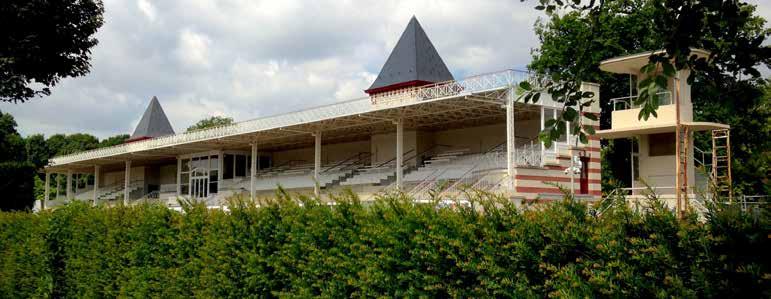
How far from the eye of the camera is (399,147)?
30.2 metres

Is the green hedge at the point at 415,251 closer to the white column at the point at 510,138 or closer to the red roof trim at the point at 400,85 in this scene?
the white column at the point at 510,138

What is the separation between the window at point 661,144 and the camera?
24484 mm

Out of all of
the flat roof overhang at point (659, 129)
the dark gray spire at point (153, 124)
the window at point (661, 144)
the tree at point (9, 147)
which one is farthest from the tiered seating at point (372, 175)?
the dark gray spire at point (153, 124)

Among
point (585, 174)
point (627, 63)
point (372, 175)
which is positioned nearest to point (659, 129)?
point (627, 63)

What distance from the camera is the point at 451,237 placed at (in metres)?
6.25

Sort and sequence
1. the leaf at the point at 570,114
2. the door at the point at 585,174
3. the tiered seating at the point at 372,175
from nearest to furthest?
the leaf at the point at 570,114 < the door at the point at 585,174 < the tiered seating at the point at 372,175

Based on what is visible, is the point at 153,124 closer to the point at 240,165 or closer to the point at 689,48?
the point at 240,165

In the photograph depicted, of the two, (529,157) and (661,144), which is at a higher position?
(661,144)

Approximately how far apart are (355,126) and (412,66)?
823 centimetres

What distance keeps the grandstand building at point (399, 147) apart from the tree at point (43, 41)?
7145mm

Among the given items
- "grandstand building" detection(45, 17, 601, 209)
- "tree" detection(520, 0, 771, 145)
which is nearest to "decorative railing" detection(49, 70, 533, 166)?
"grandstand building" detection(45, 17, 601, 209)

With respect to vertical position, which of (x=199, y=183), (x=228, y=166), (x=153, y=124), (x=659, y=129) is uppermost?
(x=153, y=124)

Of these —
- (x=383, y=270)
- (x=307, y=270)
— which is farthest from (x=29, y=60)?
(x=383, y=270)

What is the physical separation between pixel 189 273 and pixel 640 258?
6905 mm
